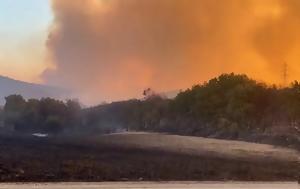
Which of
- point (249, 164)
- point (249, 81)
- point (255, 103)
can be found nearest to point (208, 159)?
point (249, 164)

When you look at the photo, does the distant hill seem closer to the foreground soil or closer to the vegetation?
the vegetation

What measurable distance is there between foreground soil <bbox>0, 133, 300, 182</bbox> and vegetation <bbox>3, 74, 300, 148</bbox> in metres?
8.98

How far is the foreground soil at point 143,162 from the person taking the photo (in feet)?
98.8

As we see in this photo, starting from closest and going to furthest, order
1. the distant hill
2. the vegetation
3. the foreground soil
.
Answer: the foreground soil → the vegetation → the distant hill

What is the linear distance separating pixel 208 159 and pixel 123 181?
8.66m

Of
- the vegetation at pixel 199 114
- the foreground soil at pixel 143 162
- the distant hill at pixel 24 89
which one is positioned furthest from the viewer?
the distant hill at pixel 24 89

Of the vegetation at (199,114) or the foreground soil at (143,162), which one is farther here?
the vegetation at (199,114)

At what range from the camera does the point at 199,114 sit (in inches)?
2594

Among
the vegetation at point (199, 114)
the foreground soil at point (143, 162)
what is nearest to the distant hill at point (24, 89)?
the vegetation at point (199, 114)

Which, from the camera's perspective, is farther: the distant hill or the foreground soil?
the distant hill

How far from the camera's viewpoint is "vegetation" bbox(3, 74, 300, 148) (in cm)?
5709

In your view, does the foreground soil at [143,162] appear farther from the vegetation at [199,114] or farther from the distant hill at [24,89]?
the distant hill at [24,89]

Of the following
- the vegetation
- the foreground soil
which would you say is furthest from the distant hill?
the foreground soil

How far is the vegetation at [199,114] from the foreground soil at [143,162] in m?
8.98
